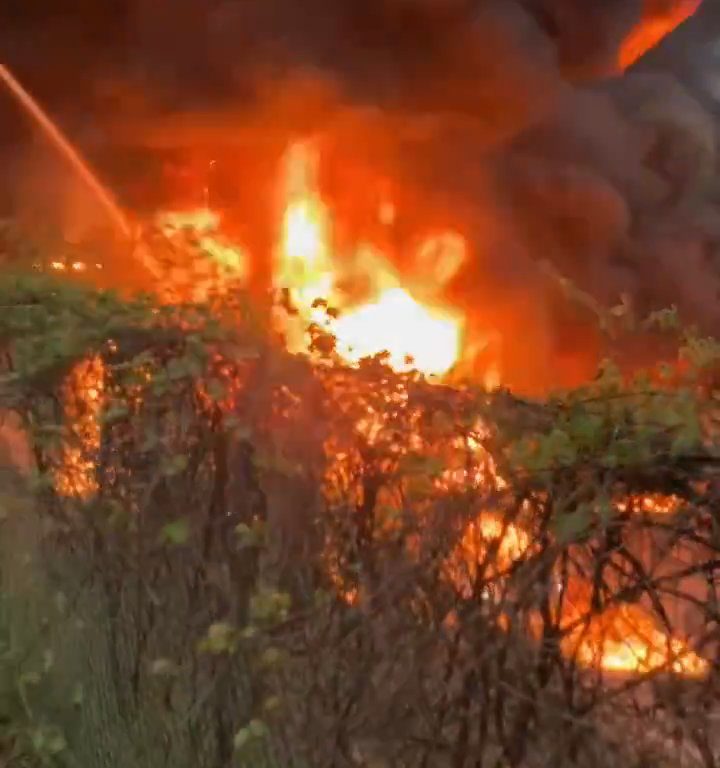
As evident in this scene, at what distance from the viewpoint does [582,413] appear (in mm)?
2486

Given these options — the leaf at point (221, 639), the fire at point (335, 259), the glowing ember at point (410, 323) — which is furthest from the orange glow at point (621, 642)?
the fire at point (335, 259)

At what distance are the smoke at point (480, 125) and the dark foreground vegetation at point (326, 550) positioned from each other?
6.66 m

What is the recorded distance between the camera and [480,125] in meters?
14.4

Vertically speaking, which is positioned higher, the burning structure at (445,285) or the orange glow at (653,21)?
the orange glow at (653,21)

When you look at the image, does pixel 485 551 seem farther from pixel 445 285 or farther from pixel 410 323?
→ pixel 445 285

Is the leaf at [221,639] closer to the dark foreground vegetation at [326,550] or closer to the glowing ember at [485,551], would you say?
the dark foreground vegetation at [326,550]

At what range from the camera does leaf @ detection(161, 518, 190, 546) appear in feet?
10.5

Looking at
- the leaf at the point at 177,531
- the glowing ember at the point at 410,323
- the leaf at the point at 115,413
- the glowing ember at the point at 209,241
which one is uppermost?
the glowing ember at the point at 410,323

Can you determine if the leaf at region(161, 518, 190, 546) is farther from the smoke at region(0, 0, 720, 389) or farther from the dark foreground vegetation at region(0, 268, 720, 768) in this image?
the smoke at region(0, 0, 720, 389)

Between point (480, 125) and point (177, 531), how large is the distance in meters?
11.9

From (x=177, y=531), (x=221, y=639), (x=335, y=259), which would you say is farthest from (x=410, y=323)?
(x=221, y=639)

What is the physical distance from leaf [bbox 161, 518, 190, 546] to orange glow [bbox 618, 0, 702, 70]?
12174 millimetres

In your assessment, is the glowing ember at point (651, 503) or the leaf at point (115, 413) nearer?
the glowing ember at point (651, 503)

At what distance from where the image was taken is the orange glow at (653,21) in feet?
45.9
